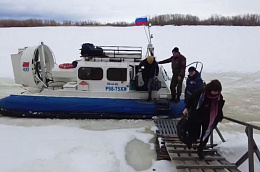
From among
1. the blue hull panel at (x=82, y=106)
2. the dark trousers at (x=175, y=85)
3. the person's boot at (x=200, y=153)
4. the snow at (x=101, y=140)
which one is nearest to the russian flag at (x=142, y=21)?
the dark trousers at (x=175, y=85)

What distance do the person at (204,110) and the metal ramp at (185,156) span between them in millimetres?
147

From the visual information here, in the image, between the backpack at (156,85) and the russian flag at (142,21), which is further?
the russian flag at (142,21)

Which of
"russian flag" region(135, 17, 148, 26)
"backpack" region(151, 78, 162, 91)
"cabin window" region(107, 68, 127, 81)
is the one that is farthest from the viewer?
"russian flag" region(135, 17, 148, 26)

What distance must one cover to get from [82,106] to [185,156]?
307 cm

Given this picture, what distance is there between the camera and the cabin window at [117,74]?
641 centimetres

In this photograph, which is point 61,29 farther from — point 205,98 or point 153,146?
point 205,98

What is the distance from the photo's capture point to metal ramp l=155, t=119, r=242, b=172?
132 inches

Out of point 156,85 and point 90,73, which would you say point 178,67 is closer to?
point 156,85

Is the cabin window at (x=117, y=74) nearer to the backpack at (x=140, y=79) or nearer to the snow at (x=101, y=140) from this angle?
the backpack at (x=140, y=79)

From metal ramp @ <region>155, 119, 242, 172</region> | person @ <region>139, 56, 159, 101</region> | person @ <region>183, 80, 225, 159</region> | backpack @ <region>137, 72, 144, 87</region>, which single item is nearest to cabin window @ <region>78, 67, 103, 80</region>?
backpack @ <region>137, 72, 144, 87</region>

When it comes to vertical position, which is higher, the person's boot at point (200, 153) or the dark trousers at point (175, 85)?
the dark trousers at point (175, 85)

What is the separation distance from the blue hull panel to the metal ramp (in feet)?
3.62

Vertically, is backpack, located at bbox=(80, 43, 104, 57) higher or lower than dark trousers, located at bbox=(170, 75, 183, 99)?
higher

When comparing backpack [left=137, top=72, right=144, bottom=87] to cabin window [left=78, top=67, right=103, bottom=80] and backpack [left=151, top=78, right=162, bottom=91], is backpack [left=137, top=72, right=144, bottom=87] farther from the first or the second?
cabin window [left=78, top=67, right=103, bottom=80]
